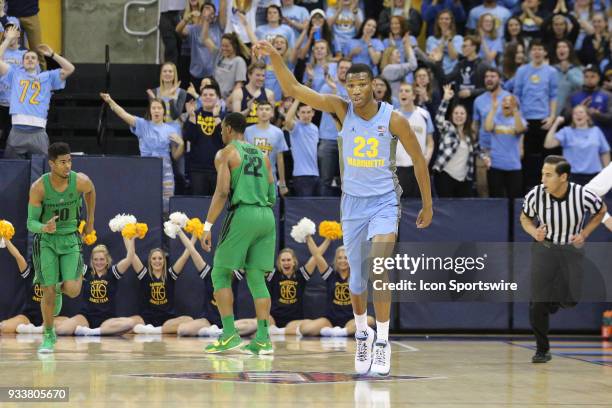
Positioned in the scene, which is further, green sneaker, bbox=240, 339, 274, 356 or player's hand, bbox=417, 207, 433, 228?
green sneaker, bbox=240, 339, 274, 356

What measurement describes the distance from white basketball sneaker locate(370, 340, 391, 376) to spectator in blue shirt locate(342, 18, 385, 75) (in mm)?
8298

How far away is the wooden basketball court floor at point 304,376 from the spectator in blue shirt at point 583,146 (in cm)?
343

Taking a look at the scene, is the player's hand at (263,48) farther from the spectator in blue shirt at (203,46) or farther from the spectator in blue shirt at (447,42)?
the spectator in blue shirt at (447,42)

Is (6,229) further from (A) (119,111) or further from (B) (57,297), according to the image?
(B) (57,297)

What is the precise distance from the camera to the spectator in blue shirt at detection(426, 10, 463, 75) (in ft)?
54.7

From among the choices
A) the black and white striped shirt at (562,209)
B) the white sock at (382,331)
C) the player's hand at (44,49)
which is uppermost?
the player's hand at (44,49)

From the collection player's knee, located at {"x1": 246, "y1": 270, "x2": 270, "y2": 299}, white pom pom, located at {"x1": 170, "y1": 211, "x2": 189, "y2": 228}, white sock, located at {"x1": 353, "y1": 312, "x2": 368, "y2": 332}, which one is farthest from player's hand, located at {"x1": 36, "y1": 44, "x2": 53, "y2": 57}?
white sock, located at {"x1": 353, "y1": 312, "x2": 368, "y2": 332}

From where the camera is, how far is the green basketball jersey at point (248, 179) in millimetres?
10969

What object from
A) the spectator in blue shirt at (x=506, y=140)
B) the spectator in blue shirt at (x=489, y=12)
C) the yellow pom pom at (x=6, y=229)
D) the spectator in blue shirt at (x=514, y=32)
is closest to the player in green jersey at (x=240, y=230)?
the yellow pom pom at (x=6, y=229)

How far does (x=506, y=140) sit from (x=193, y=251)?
4775 millimetres

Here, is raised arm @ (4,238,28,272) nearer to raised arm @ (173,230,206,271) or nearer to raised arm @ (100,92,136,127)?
raised arm @ (173,230,206,271)

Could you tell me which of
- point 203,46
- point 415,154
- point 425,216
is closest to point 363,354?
point 425,216

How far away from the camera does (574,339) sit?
14281 mm

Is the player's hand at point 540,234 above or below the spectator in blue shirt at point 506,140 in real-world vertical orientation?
below
